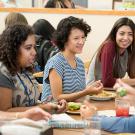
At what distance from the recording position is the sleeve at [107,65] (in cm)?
314

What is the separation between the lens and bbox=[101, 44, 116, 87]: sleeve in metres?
3.14

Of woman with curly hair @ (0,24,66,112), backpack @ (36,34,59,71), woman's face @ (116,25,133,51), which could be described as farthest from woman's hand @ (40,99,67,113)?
backpack @ (36,34,59,71)

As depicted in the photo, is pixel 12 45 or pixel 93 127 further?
pixel 12 45

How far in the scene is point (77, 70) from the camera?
108 inches

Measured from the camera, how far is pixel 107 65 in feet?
10.5

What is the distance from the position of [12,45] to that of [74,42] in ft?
2.15

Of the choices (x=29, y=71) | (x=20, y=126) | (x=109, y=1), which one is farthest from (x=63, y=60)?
(x=109, y=1)

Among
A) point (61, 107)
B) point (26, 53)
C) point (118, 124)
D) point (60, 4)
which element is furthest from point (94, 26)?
point (118, 124)

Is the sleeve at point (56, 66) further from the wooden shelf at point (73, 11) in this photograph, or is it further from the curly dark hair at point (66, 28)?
the wooden shelf at point (73, 11)

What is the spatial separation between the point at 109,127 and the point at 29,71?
2.41 feet

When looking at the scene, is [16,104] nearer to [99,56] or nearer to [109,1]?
[99,56]

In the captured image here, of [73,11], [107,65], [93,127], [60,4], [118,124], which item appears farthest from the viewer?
[60,4]

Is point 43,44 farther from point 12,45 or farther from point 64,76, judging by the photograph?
point 12,45

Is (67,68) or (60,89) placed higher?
(67,68)
